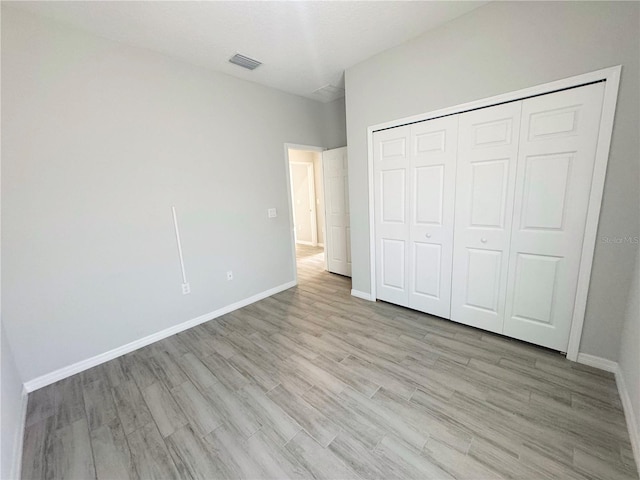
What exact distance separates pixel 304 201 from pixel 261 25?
4611 mm

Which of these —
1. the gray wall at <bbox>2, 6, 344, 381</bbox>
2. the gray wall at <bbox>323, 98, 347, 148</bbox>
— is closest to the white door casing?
the gray wall at <bbox>323, 98, 347, 148</bbox>

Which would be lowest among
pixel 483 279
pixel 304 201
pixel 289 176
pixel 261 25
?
pixel 483 279

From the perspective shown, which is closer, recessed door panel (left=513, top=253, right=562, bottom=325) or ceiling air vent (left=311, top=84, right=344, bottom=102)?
recessed door panel (left=513, top=253, right=562, bottom=325)

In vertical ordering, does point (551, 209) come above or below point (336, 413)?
above

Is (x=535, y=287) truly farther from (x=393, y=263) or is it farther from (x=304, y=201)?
(x=304, y=201)

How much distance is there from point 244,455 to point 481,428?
1.38 meters

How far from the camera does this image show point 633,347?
1.56 metres

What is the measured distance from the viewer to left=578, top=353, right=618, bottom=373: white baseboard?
73.3 inches

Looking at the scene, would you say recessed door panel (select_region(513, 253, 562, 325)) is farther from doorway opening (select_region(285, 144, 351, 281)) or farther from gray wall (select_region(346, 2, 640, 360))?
doorway opening (select_region(285, 144, 351, 281))

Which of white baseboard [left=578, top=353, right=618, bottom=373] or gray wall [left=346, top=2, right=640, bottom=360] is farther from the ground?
gray wall [left=346, top=2, right=640, bottom=360]

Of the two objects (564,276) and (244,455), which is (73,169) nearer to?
(244,455)

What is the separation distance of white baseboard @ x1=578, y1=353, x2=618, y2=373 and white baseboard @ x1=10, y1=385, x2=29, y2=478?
3.67 meters

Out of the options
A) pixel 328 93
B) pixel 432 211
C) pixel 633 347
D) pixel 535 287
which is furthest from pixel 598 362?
pixel 328 93

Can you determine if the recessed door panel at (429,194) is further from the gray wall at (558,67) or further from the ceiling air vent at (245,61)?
the ceiling air vent at (245,61)
